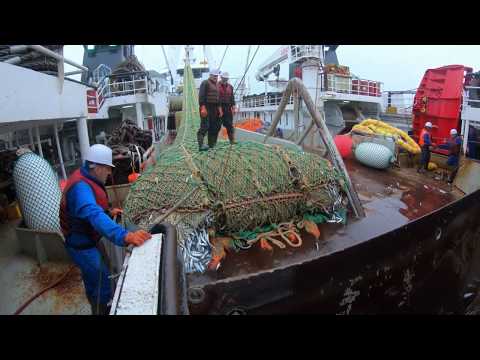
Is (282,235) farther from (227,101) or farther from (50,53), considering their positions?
(50,53)

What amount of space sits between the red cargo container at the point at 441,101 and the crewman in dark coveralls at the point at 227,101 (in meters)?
8.77

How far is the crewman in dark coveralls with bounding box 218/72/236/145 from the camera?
578 centimetres

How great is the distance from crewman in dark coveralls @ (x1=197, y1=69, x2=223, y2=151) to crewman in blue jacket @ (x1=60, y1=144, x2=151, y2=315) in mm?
3046

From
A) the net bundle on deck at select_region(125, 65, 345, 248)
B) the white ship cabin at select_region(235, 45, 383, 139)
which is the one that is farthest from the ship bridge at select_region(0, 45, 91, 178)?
the white ship cabin at select_region(235, 45, 383, 139)

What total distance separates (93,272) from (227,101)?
3.97m

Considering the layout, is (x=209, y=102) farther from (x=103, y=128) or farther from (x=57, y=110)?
(x=103, y=128)

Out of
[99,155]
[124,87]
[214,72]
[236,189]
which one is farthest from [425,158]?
[124,87]

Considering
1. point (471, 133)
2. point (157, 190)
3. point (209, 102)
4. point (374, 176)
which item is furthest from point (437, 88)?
point (157, 190)

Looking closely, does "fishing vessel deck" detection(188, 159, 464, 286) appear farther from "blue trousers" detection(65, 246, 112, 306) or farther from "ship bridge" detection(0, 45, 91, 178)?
"ship bridge" detection(0, 45, 91, 178)

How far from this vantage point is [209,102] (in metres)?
5.70

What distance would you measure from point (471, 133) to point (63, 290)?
11720 millimetres

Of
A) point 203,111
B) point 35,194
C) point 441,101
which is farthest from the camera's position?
point 441,101

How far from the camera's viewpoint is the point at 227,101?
5.89 meters

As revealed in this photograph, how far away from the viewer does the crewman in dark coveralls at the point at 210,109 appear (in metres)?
5.61
